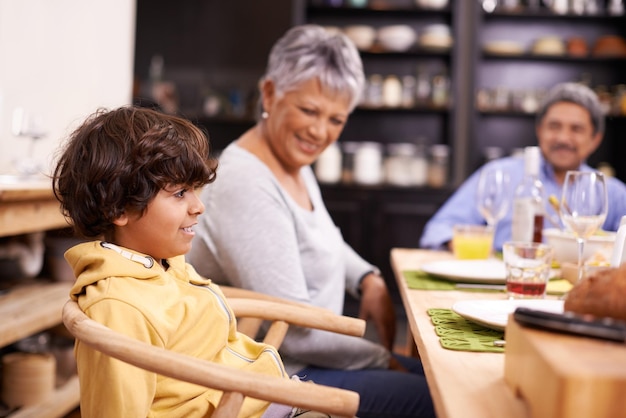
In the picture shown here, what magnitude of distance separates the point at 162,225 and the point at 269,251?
432 mm

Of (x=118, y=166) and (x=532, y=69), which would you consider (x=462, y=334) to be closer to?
(x=118, y=166)

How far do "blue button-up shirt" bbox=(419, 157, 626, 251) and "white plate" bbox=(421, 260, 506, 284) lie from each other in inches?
20.1

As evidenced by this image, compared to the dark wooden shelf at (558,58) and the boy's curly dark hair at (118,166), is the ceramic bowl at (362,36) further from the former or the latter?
the boy's curly dark hair at (118,166)

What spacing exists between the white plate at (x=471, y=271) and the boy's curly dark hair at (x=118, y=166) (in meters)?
0.74

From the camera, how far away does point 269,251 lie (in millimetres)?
1583

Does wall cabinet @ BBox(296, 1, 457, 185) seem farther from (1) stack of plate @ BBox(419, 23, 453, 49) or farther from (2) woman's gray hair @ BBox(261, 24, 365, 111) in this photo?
(2) woman's gray hair @ BBox(261, 24, 365, 111)

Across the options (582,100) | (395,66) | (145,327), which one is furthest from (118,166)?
(395,66)

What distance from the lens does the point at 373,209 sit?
195 inches

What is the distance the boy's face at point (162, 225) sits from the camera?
1178 millimetres

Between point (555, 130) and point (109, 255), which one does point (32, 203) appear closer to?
point (109, 255)

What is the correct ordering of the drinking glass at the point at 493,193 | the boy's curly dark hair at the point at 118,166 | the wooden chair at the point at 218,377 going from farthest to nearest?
the drinking glass at the point at 493,193
the boy's curly dark hair at the point at 118,166
the wooden chair at the point at 218,377

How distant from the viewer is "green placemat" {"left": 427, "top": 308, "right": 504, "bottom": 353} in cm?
102

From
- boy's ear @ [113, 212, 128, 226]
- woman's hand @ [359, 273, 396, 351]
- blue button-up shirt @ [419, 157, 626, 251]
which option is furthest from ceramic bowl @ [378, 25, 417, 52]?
boy's ear @ [113, 212, 128, 226]

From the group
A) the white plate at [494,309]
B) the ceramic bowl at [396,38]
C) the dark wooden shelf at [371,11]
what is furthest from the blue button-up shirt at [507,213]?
the dark wooden shelf at [371,11]
